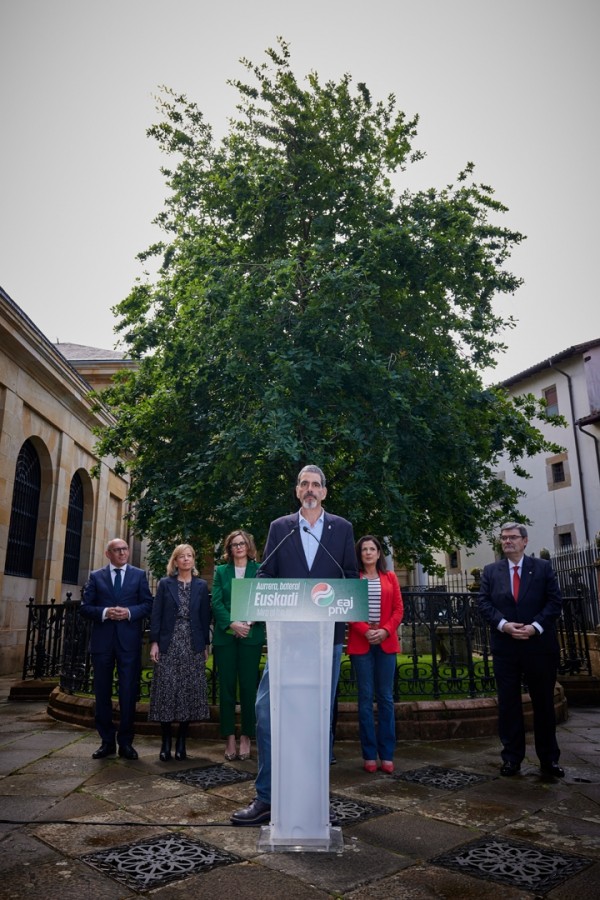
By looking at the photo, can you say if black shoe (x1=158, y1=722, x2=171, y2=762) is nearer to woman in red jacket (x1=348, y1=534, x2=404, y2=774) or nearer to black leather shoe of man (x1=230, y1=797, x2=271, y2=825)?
woman in red jacket (x1=348, y1=534, x2=404, y2=774)

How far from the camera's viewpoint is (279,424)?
9.22 metres

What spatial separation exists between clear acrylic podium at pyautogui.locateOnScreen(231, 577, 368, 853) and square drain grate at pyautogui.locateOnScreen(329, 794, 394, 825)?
17.7 inches

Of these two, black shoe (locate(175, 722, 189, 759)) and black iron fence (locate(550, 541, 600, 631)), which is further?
black iron fence (locate(550, 541, 600, 631))

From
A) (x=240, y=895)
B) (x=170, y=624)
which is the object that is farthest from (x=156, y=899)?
(x=170, y=624)

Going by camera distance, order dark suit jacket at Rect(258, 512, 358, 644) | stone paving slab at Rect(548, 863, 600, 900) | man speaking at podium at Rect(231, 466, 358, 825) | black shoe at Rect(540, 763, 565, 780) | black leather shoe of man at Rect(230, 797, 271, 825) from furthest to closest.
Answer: black shoe at Rect(540, 763, 565, 780) < dark suit jacket at Rect(258, 512, 358, 644) < man speaking at podium at Rect(231, 466, 358, 825) < black leather shoe of man at Rect(230, 797, 271, 825) < stone paving slab at Rect(548, 863, 600, 900)

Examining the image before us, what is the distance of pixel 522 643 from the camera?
5.69 meters

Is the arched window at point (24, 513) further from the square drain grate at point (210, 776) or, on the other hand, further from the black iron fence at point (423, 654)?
the square drain grate at point (210, 776)

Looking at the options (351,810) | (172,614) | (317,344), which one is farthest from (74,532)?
(351,810)

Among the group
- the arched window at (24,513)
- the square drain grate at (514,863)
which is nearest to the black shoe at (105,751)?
the square drain grate at (514,863)

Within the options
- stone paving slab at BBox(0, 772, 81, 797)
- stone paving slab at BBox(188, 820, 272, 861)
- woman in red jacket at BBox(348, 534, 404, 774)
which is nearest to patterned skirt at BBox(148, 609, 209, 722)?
stone paving slab at BBox(0, 772, 81, 797)

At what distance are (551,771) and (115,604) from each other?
15.0 ft

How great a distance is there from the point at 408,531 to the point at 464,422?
2.39 m

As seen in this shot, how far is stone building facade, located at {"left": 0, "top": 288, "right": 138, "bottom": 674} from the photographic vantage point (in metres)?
14.6

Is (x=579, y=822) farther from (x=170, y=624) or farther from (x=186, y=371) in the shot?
(x=186, y=371)
